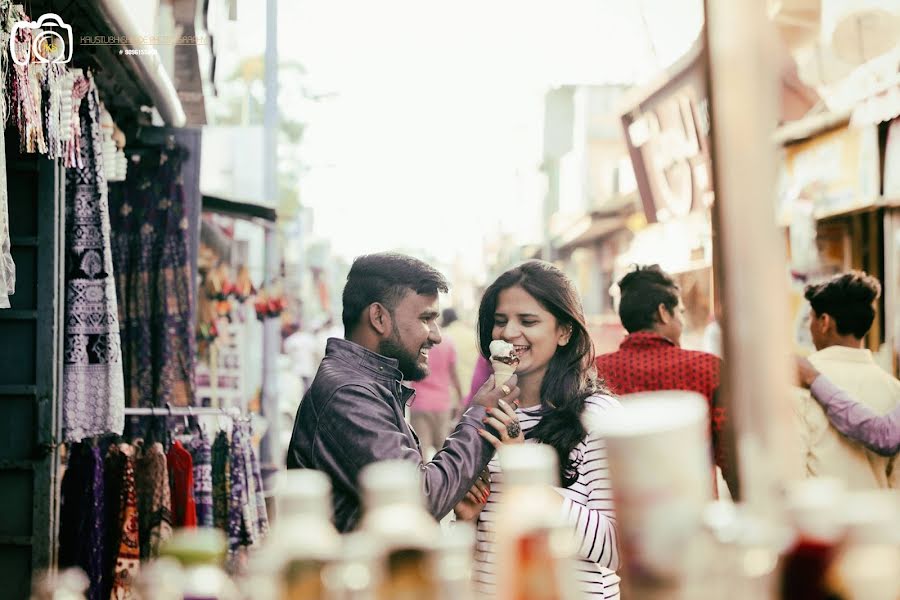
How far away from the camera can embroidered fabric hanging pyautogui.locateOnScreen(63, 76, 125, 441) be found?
164 inches

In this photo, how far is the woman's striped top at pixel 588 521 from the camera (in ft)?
9.22

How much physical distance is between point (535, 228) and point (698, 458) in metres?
36.2

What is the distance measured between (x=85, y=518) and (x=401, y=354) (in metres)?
1.86

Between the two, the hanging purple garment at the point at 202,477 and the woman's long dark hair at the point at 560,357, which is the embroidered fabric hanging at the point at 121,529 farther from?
the woman's long dark hair at the point at 560,357

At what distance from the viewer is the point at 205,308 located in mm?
8914

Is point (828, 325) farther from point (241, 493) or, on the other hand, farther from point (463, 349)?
point (463, 349)

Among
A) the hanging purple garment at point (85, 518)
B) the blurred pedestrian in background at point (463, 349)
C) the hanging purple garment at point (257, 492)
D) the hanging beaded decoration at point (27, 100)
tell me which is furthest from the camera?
the blurred pedestrian in background at point (463, 349)

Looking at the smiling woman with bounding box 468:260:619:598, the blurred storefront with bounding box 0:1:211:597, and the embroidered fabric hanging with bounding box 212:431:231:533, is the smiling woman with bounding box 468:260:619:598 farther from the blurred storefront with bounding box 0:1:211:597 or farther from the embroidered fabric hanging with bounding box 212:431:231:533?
the embroidered fabric hanging with bounding box 212:431:231:533

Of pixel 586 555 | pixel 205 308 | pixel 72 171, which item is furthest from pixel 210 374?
pixel 586 555

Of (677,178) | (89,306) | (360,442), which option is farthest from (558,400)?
(677,178)

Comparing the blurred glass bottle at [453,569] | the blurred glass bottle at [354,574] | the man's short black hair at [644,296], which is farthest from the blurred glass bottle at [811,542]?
the man's short black hair at [644,296]

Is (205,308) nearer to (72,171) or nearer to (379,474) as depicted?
(72,171)

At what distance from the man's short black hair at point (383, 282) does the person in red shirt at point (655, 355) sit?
5.83 feet

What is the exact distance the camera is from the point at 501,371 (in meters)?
3.19
